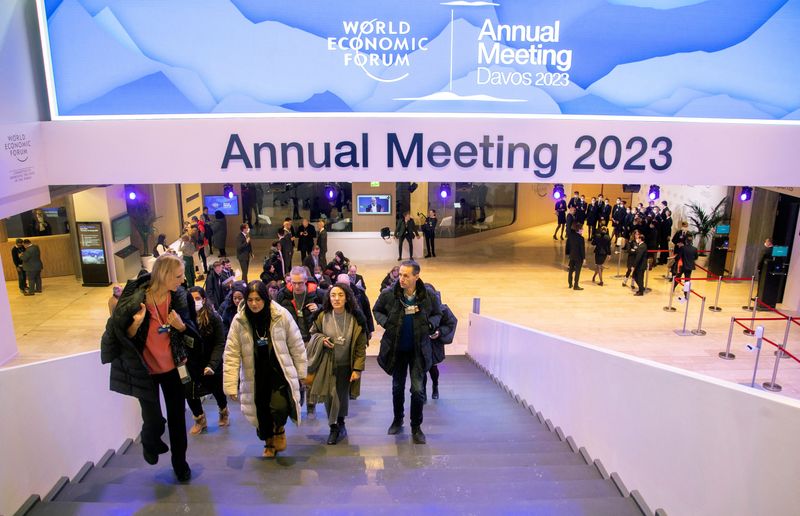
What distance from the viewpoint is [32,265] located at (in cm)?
1309

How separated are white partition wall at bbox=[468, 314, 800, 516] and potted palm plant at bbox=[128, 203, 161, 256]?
12944 mm

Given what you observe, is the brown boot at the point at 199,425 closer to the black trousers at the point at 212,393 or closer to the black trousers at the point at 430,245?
the black trousers at the point at 212,393

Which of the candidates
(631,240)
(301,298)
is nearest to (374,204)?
(631,240)

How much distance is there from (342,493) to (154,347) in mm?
1447

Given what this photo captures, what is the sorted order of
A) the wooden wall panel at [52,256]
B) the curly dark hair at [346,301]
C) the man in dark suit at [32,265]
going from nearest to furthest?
the curly dark hair at [346,301] < the man in dark suit at [32,265] < the wooden wall panel at [52,256]

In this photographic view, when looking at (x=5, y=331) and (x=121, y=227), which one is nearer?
(x=5, y=331)

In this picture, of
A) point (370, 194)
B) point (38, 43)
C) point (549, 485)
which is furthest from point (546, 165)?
point (370, 194)

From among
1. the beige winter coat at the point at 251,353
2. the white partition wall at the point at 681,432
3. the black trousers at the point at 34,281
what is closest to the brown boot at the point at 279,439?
the beige winter coat at the point at 251,353

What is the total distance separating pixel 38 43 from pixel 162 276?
7.33 m

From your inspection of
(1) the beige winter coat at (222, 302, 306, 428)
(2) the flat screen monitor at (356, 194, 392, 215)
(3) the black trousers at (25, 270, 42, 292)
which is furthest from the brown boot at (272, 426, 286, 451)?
(2) the flat screen monitor at (356, 194, 392, 215)

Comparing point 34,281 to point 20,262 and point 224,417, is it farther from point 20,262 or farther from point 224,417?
point 224,417

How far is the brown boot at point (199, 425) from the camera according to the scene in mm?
5047

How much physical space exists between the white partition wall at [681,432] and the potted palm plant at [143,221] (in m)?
12.9

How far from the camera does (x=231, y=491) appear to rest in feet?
12.0
